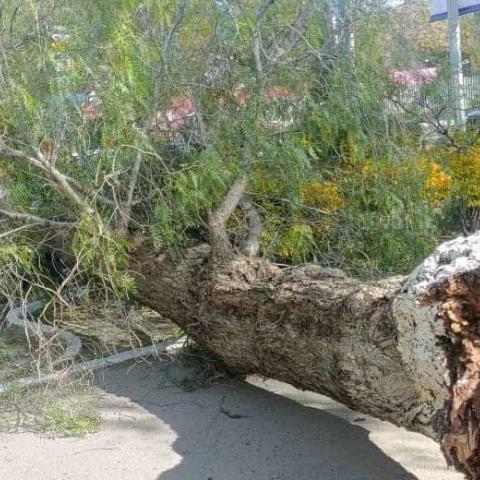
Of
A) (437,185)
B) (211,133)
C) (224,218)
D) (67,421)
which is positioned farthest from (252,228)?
(437,185)

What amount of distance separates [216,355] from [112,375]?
0.83 metres

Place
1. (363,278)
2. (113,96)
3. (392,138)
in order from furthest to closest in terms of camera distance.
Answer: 1. (392,138)
2. (363,278)
3. (113,96)

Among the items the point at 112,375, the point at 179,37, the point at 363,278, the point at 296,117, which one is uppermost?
the point at 179,37

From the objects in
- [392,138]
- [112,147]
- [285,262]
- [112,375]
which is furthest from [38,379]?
[392,138]

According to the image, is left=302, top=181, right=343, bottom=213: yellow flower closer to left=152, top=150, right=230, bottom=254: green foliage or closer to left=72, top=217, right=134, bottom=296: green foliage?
left=152, top=150, right=230, bottom=254: green foliage

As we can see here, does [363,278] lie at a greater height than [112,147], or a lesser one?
lesser

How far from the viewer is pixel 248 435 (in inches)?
171

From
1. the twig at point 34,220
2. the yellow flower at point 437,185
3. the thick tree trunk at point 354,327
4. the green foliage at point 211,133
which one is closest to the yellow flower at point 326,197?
the green foliage at point 211,133

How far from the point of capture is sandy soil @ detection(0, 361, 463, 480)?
390 centimetres

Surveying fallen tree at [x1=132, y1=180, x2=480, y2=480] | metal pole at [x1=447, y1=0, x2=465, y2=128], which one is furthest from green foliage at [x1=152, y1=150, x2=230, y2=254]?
metal pole at [x1=447, y1=0, x2=465, y2=128]

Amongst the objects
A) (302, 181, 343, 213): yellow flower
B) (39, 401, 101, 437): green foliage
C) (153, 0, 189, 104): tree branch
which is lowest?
(39, 401, 101, 437): green foliage

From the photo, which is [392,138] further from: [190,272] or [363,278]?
[190,272]

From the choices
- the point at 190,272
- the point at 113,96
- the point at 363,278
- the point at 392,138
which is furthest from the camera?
the point at 392,138

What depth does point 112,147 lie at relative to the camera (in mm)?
4887
